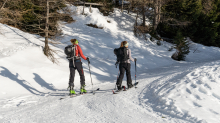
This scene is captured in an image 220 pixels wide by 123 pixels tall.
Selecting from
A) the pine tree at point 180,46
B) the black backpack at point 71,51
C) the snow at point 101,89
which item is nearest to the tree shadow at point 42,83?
the snow at point 101,89

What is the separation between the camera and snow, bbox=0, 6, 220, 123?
12.6 feet

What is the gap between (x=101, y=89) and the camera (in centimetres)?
715

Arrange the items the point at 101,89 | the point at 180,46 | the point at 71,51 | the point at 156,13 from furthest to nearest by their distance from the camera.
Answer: the point at 156,13
the point at 180,46
the point at 101,89
the point at 71,51

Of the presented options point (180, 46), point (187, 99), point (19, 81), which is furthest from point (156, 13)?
point (187, 99)

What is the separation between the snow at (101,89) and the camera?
383cm

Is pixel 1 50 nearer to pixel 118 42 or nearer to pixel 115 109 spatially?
pixel 115 109

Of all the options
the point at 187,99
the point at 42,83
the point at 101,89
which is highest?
the point at 187,99

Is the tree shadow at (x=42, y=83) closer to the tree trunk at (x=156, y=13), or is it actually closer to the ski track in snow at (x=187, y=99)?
the ski track in snow at (x=187, y=99)

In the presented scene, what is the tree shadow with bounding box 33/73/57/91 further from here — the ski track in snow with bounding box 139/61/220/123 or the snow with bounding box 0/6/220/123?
the ski track in snow with bounding box 139/61/220/123

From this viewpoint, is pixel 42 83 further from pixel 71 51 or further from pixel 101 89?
pixel 71 51

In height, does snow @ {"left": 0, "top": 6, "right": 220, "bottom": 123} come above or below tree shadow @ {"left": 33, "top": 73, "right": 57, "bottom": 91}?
above

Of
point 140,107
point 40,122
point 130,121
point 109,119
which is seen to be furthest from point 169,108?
point 40,122

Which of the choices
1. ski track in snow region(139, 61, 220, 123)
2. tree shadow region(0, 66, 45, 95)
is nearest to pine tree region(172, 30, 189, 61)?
ski track in snow region(139, 61, 220, 123)

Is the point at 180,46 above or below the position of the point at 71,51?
below
